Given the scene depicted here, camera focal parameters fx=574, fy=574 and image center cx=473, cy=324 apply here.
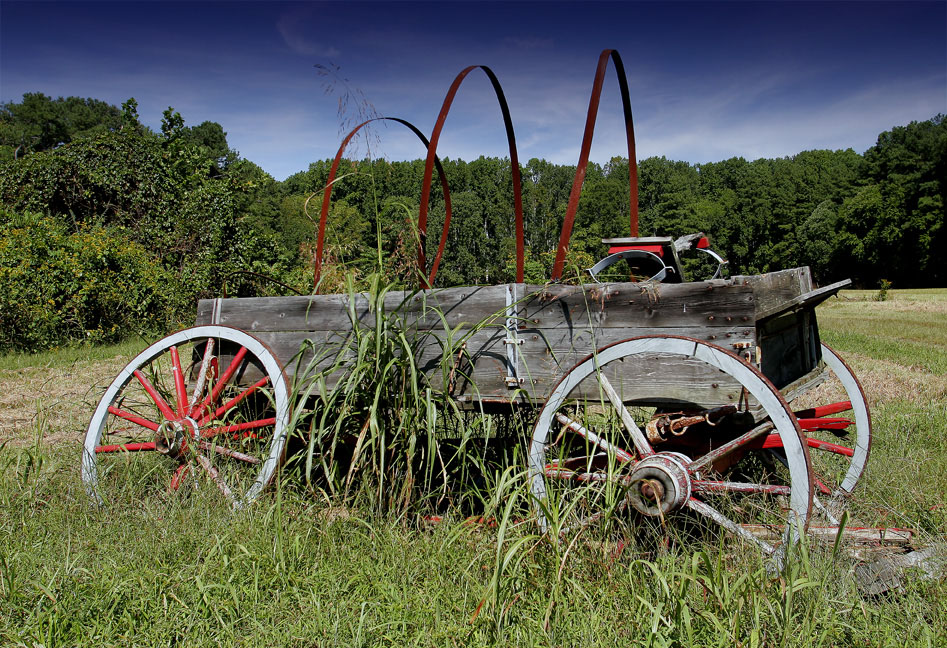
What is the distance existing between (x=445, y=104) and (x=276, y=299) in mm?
1350

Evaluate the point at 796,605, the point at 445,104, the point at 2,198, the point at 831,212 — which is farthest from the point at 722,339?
the point at 831,212

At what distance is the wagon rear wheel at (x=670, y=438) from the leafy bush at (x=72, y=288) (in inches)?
339

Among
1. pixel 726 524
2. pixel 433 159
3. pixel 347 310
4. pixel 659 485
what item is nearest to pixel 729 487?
pixel 726 524

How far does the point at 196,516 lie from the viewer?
251 cm

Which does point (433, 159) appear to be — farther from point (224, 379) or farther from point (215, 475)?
point (215, 475)

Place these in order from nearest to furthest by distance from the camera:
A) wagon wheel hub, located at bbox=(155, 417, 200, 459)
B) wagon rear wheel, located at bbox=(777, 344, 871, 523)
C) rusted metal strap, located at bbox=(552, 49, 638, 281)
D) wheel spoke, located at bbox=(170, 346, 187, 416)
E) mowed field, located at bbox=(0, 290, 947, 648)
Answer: mowed field, located at bbox=(0, 290, 947, 648)
rusted metal strap, located at bbox=(552, 49, 638, 281)
wagon rear wheel, located at bbox=(777, 344, 871, 523)
wagon wheel hub, located at bbox=(155, 417, 200, 459)
wheel spoke, located at bbox=(170, 346, 187, 416)

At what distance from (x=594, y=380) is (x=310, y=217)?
5.70 ft

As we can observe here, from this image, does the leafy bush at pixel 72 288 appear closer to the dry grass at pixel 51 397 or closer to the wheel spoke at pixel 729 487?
the dry grass at pixel 51 397

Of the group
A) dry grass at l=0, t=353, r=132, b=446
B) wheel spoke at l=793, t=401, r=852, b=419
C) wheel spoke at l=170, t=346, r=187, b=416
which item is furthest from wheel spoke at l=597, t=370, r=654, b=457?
dry grass at l=0, t=353, r=132, b=446

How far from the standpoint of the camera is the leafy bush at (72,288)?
9312 millimetres

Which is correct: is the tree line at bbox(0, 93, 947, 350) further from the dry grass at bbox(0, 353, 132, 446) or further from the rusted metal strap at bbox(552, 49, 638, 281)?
the dry grass at bbox(0, 353, 132, 446)

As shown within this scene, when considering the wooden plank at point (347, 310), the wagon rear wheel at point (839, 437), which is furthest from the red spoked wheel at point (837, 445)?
the wooden plank at point (347, 310)

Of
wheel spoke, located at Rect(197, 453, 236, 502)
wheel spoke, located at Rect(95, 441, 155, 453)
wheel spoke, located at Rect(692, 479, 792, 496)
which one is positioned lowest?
wheel spoke, located at Rect(197, 453, 236, 502)

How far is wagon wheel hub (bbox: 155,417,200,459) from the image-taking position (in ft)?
9.47
